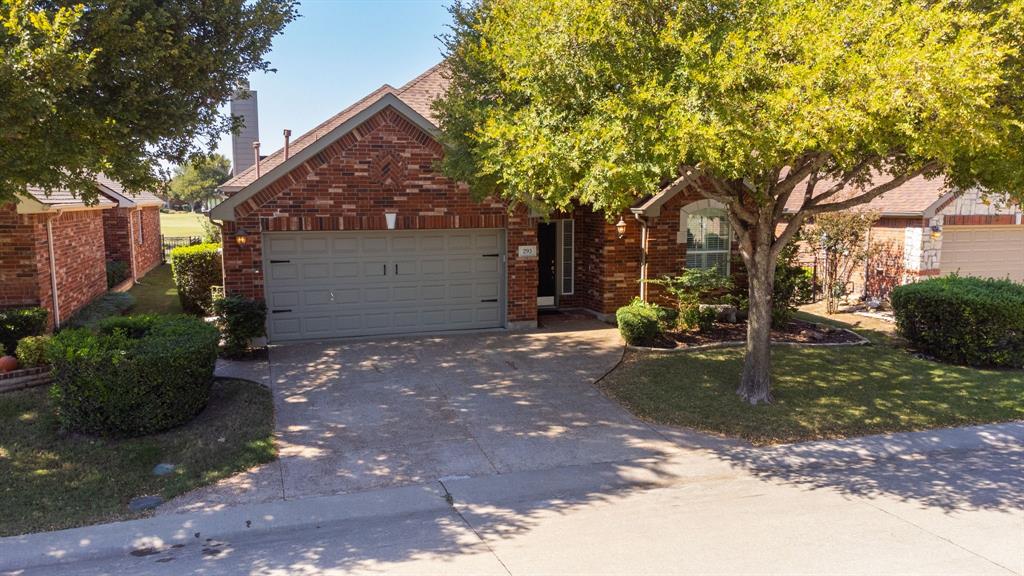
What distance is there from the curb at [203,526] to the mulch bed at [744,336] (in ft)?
22.9

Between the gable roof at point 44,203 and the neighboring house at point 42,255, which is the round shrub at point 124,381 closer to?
the gable roof at point 44,203

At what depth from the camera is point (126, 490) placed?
6746mm

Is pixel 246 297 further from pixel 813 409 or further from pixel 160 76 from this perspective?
pixel 813 409

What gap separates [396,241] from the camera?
13188 mm

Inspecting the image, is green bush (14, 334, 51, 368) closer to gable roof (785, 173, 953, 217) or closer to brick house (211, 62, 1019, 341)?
brick house (211, 62, 1019, 341)

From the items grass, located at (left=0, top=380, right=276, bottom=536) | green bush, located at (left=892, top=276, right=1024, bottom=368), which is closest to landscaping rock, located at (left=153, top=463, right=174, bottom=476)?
grass, located at (left=0, top=380, right=276, bottom=536)

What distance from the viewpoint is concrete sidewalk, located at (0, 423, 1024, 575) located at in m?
5.51

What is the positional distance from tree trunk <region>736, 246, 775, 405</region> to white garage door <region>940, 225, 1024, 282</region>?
10116 mm

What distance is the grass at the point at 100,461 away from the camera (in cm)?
636

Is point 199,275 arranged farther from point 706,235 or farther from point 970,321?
point 970,321

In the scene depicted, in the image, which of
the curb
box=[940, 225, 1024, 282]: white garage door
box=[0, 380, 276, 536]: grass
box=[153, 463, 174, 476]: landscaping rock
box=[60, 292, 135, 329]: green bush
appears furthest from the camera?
box=[940, 225, 1024, 282]: white garage door

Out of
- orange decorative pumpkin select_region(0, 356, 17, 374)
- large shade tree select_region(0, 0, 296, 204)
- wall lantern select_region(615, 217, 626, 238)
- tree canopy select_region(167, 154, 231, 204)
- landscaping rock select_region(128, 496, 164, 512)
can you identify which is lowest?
landscaping rock select_region(128, 496, 164, 512)

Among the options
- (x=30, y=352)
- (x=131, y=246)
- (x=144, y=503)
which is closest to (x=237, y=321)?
(x=30, y=352)

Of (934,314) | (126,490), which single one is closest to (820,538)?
(126,490)
